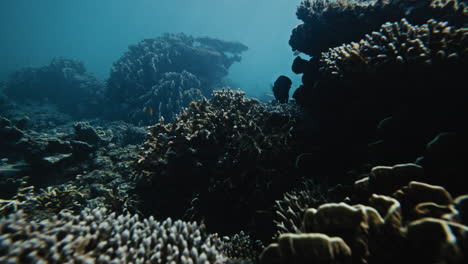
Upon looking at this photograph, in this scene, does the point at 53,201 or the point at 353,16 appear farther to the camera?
the point at 353,16

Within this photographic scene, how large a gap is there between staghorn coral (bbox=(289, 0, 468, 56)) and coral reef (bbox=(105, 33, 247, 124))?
5.29m

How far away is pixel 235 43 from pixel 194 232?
24592 millimetres

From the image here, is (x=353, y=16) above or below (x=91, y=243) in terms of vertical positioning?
above

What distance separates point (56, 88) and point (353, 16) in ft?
73.1

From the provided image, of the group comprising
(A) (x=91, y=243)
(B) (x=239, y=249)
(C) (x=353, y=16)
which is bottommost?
(B) (x=239, y=249)

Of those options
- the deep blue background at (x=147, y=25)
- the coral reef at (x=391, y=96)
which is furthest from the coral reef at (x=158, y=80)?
the deep blue background at (x=147, y=25)

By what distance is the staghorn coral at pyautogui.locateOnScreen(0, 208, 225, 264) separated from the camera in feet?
5.54

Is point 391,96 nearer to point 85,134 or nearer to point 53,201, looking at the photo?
point 53,201

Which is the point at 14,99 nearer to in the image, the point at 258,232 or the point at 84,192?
the point at 84,192

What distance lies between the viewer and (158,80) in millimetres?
13742

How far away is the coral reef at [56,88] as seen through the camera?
1689 cm

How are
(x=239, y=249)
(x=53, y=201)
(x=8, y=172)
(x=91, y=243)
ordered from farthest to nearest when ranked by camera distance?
(x=8, y=172) → (x=53, y=201) → (x=239, y=249) → (x=91, y=243)

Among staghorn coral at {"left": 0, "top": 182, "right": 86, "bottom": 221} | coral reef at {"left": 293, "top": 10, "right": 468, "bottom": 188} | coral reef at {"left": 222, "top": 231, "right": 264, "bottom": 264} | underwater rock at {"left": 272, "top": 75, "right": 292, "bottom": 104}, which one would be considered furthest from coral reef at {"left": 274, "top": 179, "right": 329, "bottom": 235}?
staghorn coral at {"left": 0, "top": 182, "right": 86, "bottom": 221}

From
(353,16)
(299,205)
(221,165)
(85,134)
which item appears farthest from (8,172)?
(353,16)
